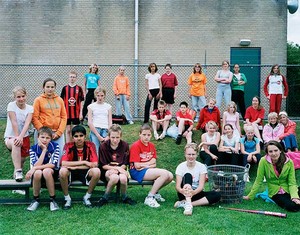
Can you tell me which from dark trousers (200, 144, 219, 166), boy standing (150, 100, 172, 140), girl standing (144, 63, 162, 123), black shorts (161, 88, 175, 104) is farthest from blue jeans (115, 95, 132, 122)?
dark trousers (200, 144, 219, 166)

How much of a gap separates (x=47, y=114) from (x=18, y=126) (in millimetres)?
512

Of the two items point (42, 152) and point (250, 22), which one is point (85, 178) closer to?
point (42, 152)

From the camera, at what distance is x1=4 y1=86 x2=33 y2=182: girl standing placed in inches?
254

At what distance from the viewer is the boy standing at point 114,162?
6004 mm

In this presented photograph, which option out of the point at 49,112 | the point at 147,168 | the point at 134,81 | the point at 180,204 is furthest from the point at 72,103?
the point at 134,81

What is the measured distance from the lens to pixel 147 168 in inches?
249

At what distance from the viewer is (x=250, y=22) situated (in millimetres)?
15000

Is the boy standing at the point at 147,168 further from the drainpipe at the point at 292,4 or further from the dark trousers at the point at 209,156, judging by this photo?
the drainpipe at the point at 292,4

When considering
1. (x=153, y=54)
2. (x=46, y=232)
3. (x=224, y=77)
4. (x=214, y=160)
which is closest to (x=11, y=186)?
(x=46, y=232)

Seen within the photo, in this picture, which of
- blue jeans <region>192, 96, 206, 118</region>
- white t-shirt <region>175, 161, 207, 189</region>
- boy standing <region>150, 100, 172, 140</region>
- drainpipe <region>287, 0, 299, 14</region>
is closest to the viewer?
white t-shirt <region>175, 161, 207, 189</region>

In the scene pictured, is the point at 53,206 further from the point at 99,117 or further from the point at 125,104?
the point at 125,104

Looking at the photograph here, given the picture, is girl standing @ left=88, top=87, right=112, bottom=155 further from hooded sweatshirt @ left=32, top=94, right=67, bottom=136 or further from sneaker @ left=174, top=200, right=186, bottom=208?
sneaker @ left=174, top=200, right=186, bottom=208

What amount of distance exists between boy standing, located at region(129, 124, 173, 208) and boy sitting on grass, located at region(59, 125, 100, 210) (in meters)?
0.63

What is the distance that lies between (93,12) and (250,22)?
597cm
